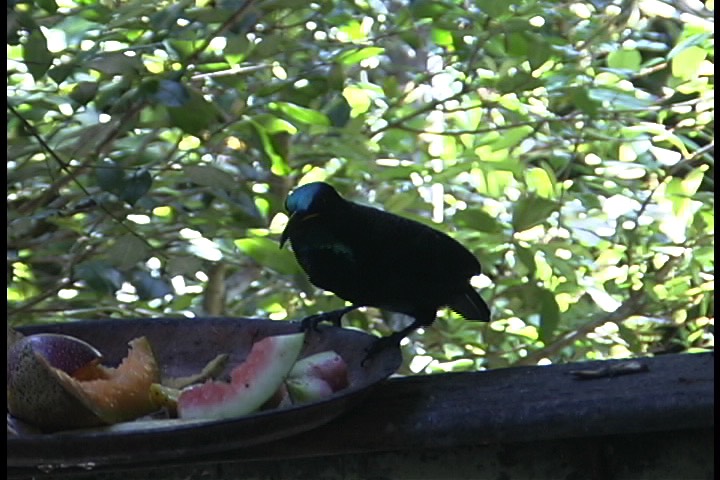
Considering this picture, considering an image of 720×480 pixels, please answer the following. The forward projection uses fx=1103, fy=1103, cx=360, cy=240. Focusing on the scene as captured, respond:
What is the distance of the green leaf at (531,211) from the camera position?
211 cm

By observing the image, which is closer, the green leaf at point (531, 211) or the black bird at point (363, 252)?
the black bird at point (363, 252)

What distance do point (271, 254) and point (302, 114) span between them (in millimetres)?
287

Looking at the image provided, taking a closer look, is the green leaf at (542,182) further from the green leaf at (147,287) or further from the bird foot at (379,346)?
the bird foot at (379,346)

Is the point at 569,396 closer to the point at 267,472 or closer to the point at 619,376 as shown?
the point at 619,376

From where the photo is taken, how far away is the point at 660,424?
1.13 meters

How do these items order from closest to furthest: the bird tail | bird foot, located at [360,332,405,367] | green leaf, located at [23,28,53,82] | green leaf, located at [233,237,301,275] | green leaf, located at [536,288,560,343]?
bird foot, located at [360,332,405,367]
the bird tail
green leaf, located at [23,28,53,82]
green leaf, located at [233,237,301,275]
green leaf, located at [536,288,560,343]

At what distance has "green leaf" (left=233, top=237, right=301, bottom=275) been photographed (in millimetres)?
1934

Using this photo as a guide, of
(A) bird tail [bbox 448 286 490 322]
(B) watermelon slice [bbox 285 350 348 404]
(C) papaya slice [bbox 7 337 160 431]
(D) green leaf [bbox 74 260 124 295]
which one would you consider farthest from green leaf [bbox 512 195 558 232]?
(C) papaya slice [bbox 7 337 160 431]

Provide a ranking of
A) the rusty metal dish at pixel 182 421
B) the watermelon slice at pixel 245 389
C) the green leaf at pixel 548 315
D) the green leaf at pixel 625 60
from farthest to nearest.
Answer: the green leaf at pixel 625 60 < the green leaf at pixel 548 315 < the watermelon slice at pixel 245 389 < the rusty metal dish at pixel 182 421

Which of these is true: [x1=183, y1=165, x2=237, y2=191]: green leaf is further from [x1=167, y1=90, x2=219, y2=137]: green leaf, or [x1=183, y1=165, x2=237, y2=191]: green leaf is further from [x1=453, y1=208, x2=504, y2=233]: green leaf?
[x1=453, y1=208, x2=504, y2=233]: green leaf

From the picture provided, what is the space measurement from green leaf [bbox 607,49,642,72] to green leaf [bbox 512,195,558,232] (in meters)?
0.44

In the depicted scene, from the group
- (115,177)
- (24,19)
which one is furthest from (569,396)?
(24,19)

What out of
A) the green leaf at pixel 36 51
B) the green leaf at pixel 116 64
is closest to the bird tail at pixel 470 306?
the green leaf at pixel 116 64

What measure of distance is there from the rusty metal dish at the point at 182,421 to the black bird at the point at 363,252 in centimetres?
7
